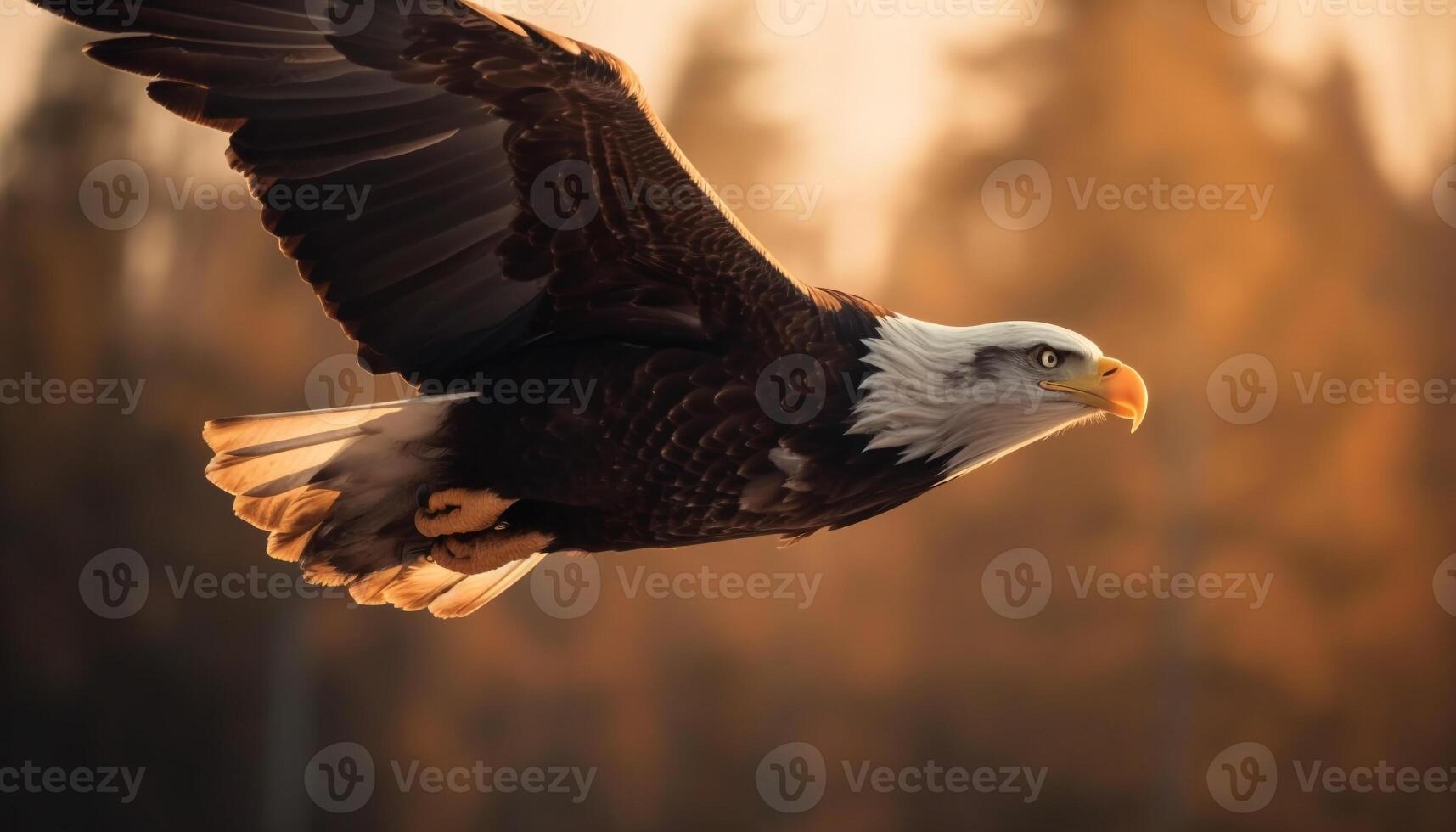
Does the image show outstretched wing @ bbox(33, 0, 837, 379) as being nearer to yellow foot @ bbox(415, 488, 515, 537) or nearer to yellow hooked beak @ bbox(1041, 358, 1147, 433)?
yellow foot @ bbox(415, 488, 515, 537)

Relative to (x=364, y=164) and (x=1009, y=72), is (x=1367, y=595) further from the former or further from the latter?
(x=364, y=164)

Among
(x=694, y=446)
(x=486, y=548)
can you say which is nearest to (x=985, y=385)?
(x=694, y=446)

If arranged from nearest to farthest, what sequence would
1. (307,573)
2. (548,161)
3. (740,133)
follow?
(548,161), (307,573), (740,133)

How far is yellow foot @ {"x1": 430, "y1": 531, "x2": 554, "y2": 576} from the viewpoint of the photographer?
285 centimetres

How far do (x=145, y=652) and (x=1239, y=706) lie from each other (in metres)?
6.34

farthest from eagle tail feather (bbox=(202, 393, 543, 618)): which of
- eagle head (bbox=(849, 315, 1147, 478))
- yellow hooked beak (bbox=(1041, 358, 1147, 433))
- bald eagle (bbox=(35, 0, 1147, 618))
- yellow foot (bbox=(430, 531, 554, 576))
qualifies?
yellow hooked beak (bbox=(1041, 358, 1147, 433))

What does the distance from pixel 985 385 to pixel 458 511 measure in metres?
1.14

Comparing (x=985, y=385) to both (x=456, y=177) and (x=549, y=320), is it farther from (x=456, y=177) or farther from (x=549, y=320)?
(x=456, y=177)

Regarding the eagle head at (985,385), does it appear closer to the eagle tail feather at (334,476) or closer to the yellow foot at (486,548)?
the yellow foot at (486,548)

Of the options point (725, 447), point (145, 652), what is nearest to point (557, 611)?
point (145, 652)

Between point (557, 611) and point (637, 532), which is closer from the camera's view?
point (637, 532)

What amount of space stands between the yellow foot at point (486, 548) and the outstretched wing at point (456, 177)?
41 cm

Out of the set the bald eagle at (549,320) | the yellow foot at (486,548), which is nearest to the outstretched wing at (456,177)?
the bald eagle at (549,320)

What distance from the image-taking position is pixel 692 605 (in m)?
7.69
